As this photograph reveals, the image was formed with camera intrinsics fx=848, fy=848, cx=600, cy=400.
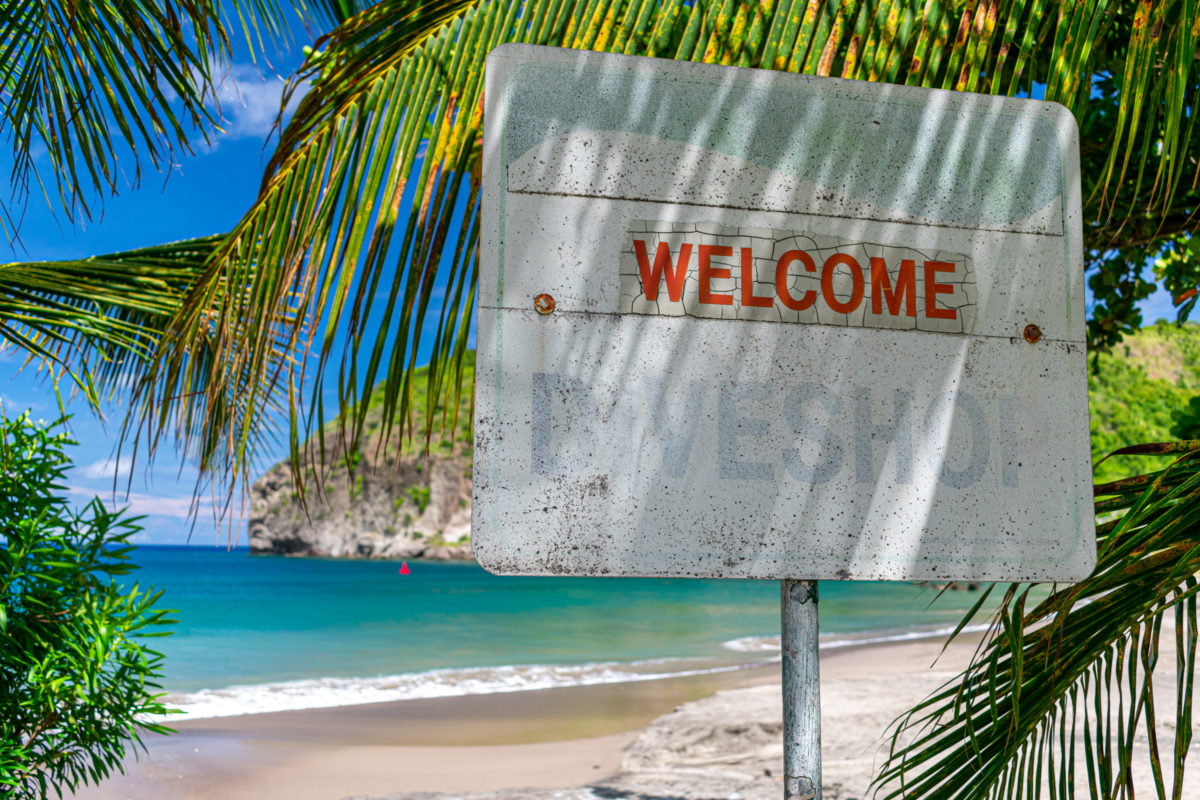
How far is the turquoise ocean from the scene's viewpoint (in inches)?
562

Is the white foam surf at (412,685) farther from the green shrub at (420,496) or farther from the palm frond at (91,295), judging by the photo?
the green shrub at (420,496)

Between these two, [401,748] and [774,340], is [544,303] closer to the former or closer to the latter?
[774,340]

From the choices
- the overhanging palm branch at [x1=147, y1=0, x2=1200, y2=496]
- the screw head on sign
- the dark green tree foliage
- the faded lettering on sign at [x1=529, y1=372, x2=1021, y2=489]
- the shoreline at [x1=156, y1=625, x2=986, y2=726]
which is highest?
the overhanging palm branch at [x1=147, y1=0, x2=1200, y2=496]

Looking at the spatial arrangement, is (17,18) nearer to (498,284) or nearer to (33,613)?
(33,613)

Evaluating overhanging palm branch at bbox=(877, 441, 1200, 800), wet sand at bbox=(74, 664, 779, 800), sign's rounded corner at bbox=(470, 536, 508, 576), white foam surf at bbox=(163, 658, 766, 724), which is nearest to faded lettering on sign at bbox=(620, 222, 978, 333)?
sign's rounded corner at bbox=(470, 536, 508, 576)

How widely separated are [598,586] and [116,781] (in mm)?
40475

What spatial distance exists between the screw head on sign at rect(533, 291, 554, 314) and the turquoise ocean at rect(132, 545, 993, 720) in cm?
249

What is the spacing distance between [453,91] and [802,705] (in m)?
1.18

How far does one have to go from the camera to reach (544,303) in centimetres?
103

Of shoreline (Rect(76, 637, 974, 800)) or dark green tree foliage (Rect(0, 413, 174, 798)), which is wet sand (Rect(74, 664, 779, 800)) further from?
dark green tree foliage (Rect(0, 413, 174, 798))

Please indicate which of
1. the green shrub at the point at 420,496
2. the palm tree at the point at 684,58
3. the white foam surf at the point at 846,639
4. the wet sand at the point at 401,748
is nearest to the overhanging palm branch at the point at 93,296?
the palm tree at the point at 684,58


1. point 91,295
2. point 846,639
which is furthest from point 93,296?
point 846,639

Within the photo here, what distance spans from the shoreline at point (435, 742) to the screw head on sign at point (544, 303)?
560 centimetres

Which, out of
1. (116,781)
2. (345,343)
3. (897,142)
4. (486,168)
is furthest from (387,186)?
(116,781)
